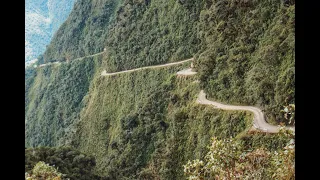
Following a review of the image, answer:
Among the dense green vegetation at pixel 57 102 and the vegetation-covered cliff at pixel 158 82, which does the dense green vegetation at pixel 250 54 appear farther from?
the dense green vegetation at pixel 57 102

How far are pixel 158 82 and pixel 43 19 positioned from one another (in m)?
7.63

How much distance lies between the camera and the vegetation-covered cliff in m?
8.63

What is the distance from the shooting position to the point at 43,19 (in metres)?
17.4

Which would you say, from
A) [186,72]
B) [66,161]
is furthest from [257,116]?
[66,161]

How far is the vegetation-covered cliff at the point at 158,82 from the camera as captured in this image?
8633 millimetres

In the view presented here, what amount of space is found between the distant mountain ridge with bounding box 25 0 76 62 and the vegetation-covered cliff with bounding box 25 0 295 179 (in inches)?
20.0

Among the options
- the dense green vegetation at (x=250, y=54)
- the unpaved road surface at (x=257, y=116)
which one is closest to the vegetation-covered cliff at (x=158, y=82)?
the dense green vegetation at (x=250, y=54)

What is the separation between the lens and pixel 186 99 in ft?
35.6

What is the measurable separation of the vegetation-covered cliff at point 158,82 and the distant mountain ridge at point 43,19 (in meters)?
0.51

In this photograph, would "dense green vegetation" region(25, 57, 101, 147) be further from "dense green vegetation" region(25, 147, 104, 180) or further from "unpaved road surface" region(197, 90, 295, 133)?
"unpaved road surface" region(197, 90, 295, 133)

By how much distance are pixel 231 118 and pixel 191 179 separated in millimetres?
4928

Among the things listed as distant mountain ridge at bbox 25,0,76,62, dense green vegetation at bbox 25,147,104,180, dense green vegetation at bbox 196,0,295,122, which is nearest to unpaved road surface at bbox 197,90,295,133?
dense green vegetation at bbox 196,0,295,122

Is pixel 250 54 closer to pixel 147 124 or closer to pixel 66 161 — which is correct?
pixel 147 124
